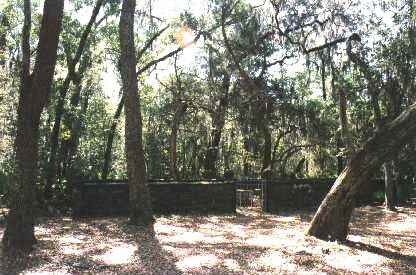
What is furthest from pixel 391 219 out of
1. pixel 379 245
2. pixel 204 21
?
pixel 204 21

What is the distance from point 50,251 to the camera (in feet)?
26.4

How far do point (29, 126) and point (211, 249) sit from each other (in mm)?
3688

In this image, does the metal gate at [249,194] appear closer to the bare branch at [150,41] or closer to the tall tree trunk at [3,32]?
the bare branch at [150,41]

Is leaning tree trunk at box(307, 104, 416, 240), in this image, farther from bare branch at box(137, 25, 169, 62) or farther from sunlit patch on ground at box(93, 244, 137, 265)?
bare branch at box(137, 25, 169, 62)

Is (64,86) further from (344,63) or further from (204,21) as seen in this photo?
(344,63)

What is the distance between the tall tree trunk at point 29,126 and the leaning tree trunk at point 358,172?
5266 mm

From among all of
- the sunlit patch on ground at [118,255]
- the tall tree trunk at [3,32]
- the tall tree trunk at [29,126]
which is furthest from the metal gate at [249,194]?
the tall tree trunk at [3,32]

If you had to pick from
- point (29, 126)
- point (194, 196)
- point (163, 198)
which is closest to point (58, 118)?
A: point (163, 198)

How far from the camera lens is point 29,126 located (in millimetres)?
7898

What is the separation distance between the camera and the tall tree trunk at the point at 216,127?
18.1 meters

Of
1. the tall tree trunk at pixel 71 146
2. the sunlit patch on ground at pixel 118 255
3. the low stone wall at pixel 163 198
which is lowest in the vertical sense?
the sunlit patch on ground at pixel 118 255

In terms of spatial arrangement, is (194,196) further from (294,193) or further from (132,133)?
(132,133)

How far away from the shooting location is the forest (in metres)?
7.88

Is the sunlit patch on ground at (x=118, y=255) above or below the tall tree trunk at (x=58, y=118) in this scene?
below
